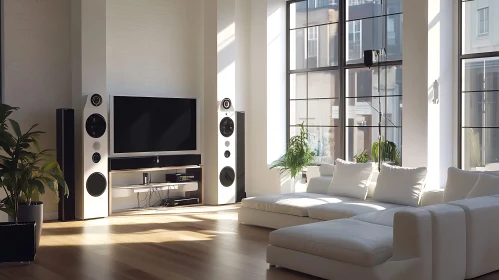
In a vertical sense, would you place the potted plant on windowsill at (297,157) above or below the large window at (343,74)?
below

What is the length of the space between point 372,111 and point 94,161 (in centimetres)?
403

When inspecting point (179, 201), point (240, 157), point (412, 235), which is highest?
point (240, 157)

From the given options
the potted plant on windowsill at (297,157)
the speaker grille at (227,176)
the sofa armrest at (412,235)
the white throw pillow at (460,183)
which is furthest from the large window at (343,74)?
the sofa armrest at (412,235)

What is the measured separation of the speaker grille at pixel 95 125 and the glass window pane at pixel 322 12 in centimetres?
374

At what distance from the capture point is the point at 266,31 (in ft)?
32.2

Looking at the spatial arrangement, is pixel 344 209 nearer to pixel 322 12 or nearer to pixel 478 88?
pixel 478 88

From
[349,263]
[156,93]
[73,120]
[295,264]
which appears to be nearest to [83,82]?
[73,120]

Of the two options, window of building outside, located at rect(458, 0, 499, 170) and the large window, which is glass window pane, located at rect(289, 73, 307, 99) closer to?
the large window

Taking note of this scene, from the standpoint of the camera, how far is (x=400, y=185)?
22.1 feet

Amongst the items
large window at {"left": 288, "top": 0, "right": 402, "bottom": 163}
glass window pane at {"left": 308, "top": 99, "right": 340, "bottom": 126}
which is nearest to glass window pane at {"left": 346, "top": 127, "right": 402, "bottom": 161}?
large window at {"left": 288, "top": 0, "right": 402, "bottom": 163}

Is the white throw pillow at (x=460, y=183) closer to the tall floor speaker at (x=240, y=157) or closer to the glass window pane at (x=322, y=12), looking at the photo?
the glass window pane at (x=322, y=12)

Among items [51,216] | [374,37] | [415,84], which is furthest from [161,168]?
[415,84]

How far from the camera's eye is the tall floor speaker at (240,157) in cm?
959

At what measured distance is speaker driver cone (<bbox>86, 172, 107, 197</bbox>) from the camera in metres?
8.13
